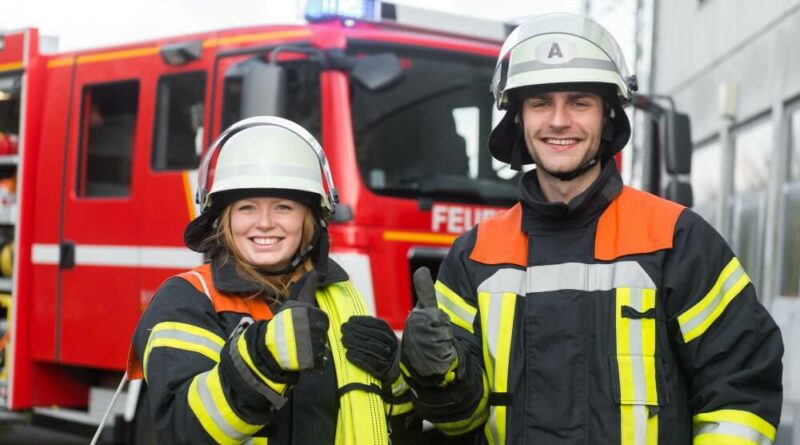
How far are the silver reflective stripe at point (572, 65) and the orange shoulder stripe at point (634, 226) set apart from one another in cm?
32

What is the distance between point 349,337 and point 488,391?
35cm

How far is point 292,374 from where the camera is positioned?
8.51 ft

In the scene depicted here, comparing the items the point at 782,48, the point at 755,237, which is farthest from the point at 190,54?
the point at 755,237

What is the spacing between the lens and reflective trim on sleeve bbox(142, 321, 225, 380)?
9.07ft

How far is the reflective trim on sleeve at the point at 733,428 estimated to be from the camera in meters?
2.68

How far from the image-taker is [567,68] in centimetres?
299

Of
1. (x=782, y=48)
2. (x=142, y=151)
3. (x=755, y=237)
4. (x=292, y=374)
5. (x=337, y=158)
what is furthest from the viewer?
(x=755, y=237)

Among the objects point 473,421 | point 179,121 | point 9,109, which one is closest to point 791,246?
point 179,121

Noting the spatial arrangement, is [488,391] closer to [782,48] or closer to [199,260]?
[199,260]

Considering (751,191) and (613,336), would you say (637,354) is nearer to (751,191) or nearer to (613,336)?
(613,336)

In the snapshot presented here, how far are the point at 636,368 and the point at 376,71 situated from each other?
368 cm

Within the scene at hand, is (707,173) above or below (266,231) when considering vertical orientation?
above

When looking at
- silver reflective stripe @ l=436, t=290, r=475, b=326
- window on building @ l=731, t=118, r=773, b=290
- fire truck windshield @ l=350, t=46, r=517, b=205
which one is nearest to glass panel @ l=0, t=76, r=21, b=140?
fire truck windshield @ l=350, t=46, r=517, b=205

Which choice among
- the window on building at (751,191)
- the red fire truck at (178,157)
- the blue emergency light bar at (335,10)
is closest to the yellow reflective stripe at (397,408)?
the red fire truck at (178,157)
